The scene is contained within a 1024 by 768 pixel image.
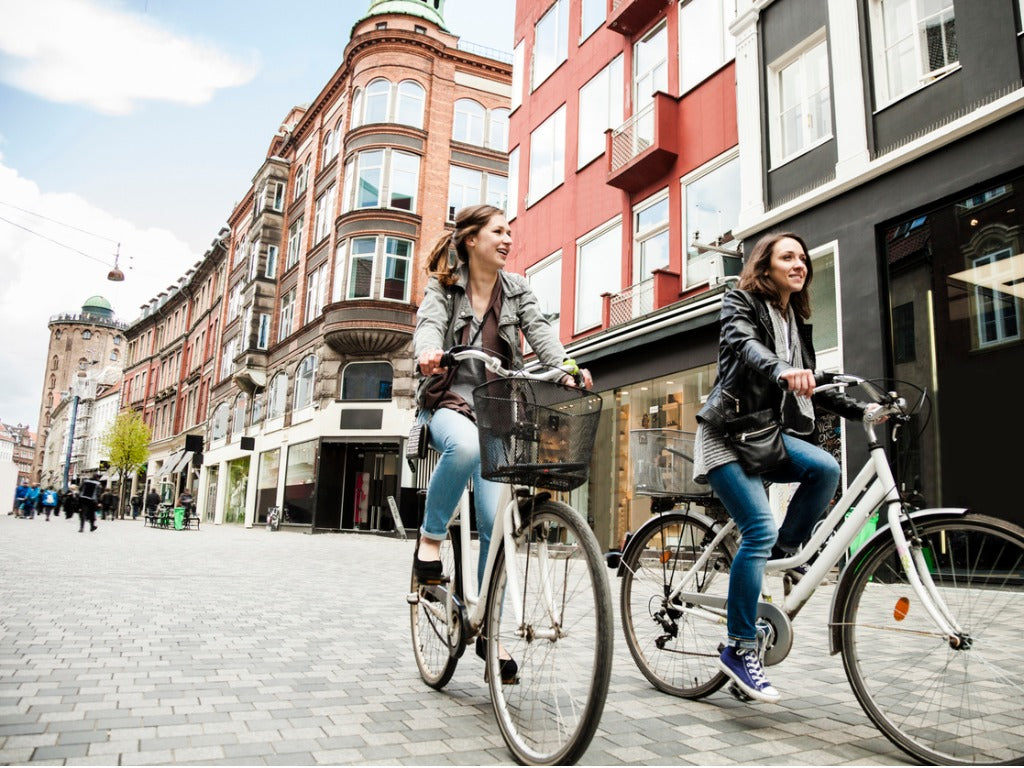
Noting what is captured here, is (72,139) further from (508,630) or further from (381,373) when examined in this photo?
(381,373)

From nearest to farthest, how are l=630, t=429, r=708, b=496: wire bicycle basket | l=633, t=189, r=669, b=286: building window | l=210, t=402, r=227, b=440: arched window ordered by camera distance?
l=630, t=429, r=708, b=496: wire bicycle basket, l=633, t=189, r=669, b=286: building window, l=210, t=402, r=227, b=440: arched window

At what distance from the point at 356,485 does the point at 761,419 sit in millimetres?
28359

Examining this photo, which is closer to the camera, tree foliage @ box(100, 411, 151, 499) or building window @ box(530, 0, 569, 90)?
building window @ box(530, 0, 569, 90)

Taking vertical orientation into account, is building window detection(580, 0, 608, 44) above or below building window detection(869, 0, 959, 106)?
above

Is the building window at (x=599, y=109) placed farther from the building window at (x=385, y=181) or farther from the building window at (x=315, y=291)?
the building window at (x=315, y=291)

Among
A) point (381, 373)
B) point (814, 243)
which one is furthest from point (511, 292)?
point (381, 373)

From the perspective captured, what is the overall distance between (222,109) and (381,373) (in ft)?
77.4

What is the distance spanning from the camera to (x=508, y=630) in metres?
2.83

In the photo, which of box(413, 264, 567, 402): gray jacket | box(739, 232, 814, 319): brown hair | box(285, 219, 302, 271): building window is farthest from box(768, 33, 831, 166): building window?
box(285, 219, 302, 271): building window

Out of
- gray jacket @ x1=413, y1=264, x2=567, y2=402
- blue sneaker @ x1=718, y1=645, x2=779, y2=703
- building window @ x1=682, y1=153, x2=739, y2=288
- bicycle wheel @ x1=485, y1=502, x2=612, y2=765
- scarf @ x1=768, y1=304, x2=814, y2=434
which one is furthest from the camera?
building window @ x1=682, y1=153, x2=739, y2=288

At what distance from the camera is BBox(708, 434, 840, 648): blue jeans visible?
3070 mm

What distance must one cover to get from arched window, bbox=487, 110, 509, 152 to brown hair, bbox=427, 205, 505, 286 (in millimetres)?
29519

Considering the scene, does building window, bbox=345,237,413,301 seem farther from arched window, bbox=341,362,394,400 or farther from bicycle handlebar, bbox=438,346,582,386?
bicycle handlebar, bbox=438,346,582,386

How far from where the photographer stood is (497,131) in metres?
32.2
